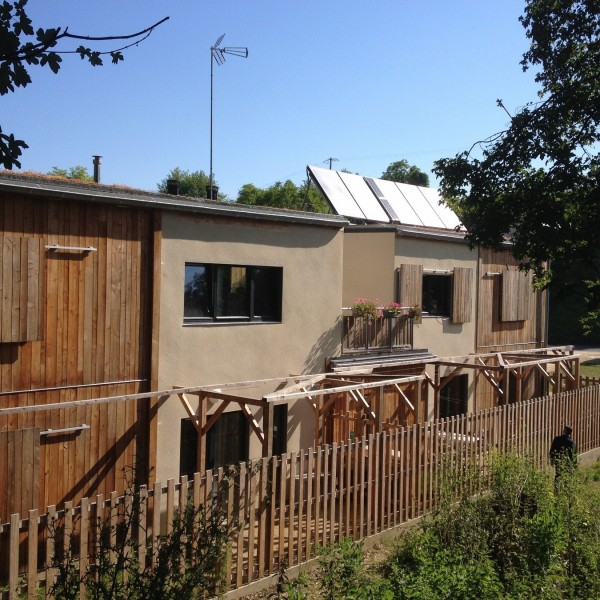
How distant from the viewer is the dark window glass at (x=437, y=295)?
19.5 m

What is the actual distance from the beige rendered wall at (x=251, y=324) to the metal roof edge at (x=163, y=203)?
179mm

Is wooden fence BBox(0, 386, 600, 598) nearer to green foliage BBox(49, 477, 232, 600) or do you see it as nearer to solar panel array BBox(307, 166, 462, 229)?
green foliage BBox(49, 477, 232, 600)

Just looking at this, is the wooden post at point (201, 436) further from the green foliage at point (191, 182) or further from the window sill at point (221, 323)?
the green foliage at point (191, 182)

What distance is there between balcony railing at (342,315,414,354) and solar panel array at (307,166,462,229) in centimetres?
326

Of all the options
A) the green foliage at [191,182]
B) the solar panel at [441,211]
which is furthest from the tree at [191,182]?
the solar panel at [441,211]

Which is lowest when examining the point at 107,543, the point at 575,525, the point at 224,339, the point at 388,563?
the point at 388,563

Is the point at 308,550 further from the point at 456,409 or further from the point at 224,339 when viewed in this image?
the point at 456,409

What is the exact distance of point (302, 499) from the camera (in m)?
9.12

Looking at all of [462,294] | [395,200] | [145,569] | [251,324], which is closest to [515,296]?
[462,294]

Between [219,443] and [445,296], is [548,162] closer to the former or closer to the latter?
[445,296]

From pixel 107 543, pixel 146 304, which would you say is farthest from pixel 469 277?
pixel 107 543

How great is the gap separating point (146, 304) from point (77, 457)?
2511 millimetres

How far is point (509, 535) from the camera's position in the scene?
28.2 ft

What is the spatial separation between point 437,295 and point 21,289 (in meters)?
12.2
